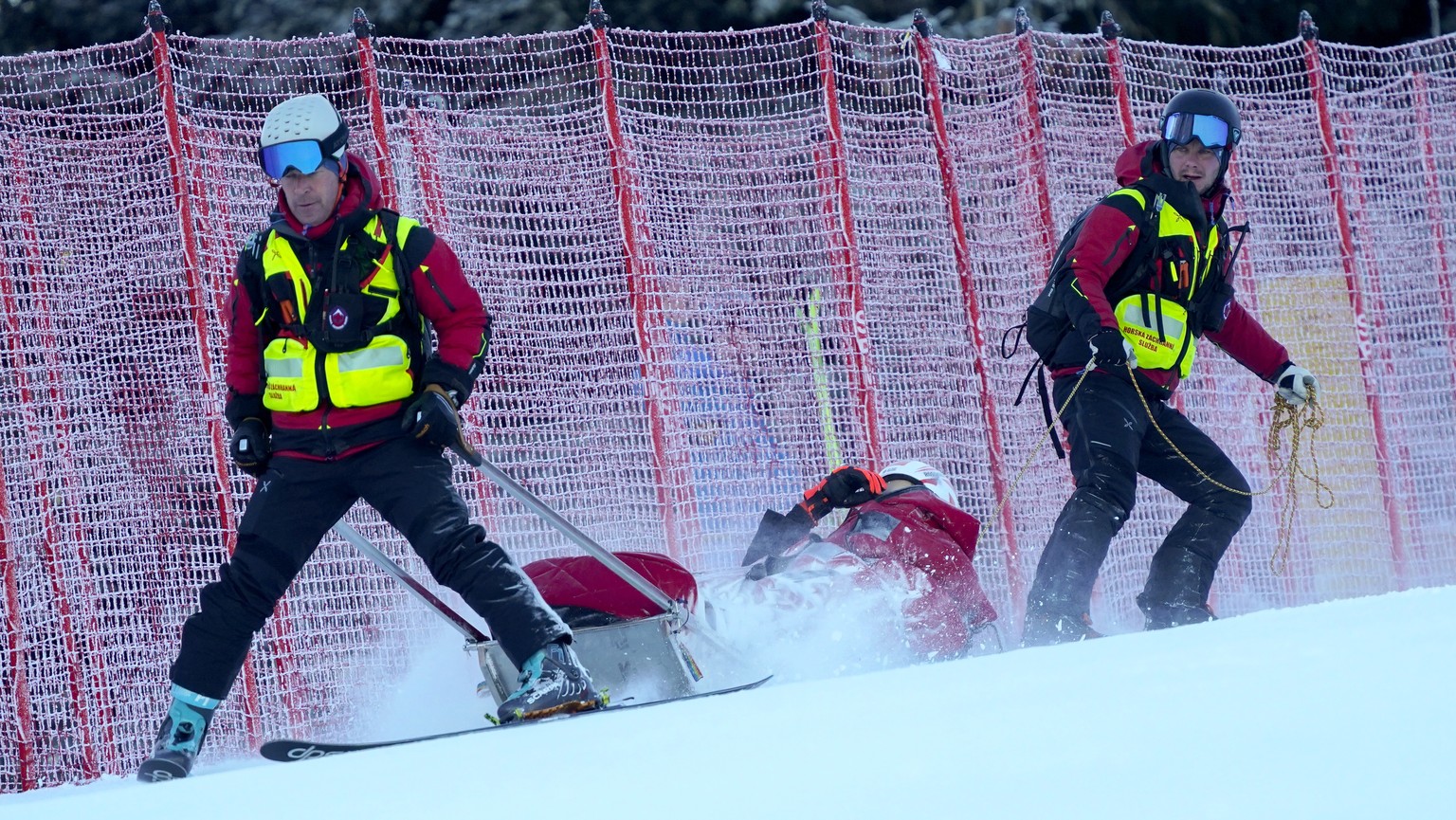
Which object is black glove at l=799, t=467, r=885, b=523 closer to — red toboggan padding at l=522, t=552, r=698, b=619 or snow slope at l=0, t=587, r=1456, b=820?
red toboggan padding at l=522, t=552, r=698, b=619

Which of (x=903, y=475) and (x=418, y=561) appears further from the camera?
(x=418, y=561)

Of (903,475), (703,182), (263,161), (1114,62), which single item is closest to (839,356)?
(703,182)

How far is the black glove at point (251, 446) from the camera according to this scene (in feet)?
13.7

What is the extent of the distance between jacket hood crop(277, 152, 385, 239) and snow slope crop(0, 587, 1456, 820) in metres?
1.50

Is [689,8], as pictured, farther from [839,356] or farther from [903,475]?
[903,475]

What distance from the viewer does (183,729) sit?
13.1 ft

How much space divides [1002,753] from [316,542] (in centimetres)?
230

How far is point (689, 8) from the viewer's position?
893 cm

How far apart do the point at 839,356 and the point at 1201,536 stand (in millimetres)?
2061

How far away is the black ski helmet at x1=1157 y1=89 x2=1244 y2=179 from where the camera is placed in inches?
195

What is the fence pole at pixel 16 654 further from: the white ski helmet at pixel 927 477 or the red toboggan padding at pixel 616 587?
→ the white ski helmet at pixel 927 477

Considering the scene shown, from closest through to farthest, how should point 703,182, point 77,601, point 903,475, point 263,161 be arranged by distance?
point 263,161
point 903,475
point 77,601
point 703,182

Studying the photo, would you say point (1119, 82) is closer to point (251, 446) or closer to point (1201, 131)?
point (1201, 131)

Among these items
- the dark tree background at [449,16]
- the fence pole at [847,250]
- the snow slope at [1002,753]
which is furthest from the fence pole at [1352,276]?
the snow slope at [1002,753]
